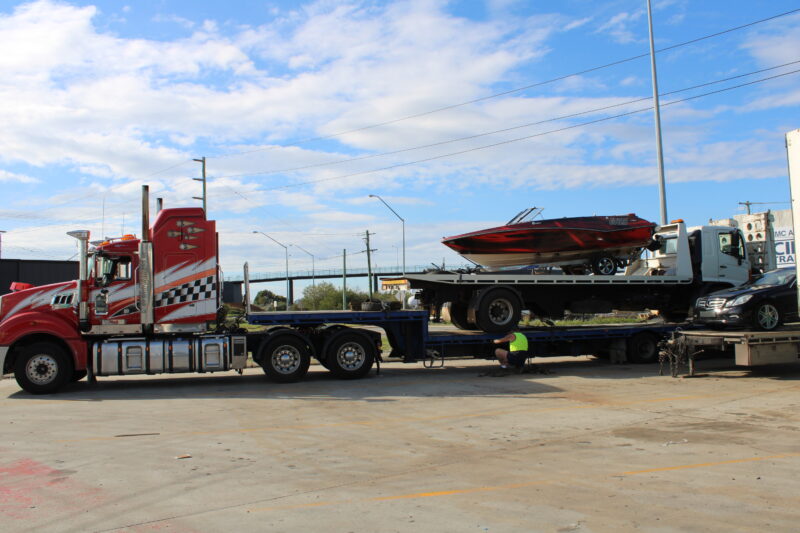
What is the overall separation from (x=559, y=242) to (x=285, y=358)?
7.29 meters

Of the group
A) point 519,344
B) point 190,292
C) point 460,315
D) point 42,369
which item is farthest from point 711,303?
point 42,369

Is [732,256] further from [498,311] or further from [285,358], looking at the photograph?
[285,358]

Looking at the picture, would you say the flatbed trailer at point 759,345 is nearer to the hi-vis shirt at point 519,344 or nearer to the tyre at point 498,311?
the hi-vis shirt at point 519,344

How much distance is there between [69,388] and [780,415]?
1267cm

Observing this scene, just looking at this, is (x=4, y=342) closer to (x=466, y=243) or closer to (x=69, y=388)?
(x=69, y=388)

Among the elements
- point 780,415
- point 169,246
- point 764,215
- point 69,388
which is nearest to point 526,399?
point 780,415

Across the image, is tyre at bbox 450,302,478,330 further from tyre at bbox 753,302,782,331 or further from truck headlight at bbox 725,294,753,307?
tyre at bbox 753,302,782,331

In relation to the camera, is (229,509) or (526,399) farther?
(526,399)

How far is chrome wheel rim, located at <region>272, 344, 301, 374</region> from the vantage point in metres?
13.1

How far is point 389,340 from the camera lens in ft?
47.2

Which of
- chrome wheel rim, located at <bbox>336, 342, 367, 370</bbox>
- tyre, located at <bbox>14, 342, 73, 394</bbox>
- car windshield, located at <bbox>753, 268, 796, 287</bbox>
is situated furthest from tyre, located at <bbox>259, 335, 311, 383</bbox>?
car windshield, located at <bbox>753, 268, 796, 287</bbox>

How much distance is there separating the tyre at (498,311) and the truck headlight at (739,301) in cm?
444

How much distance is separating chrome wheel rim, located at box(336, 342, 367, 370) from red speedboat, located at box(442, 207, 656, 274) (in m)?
3.80

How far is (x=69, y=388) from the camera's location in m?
13.0
